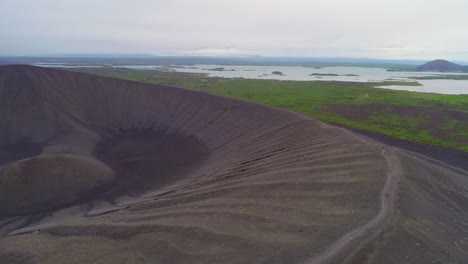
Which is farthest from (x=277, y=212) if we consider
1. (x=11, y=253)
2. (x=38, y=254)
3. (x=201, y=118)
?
(x=201, y=118)

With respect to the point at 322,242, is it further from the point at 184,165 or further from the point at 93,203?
the point at 184,165

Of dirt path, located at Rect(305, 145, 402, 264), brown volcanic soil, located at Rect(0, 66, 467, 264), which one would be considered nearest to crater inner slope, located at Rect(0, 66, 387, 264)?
brown volcanic soil, located at Rect(0, 66, 467, 264)

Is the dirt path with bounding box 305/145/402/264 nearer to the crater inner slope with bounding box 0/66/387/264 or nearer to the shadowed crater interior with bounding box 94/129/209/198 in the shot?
the crater inner slope with bounding box 0/66/387/264

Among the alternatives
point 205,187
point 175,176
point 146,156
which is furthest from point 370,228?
point 146,156

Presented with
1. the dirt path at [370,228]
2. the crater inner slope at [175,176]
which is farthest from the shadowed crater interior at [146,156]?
the dirt path at [370,228]

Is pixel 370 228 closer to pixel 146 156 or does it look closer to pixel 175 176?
pixel 175 176

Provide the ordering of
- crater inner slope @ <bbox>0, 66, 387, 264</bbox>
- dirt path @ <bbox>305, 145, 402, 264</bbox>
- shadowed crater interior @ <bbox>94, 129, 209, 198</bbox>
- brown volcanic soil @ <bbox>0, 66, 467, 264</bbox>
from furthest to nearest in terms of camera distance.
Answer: shadowed crater interior @ <bbox>94, 129, 209, 198</bbox> → crater inner slope @ <bbox>0, 66, 387, 264</bbox> → brown volcanic soil @ <bbox>0, 66, 467, 264</bbox> → dirt path @ <bbox>305, 145, 402, 264</bbox>

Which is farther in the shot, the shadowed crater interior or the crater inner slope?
the shadowed crater interior
